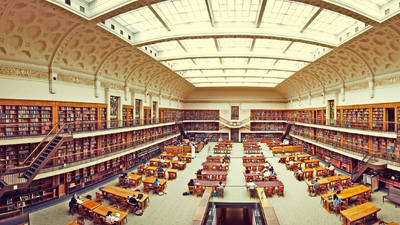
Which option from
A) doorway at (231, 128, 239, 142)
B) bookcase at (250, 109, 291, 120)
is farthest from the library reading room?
Result: doorway at (231, 128, 239, 142)

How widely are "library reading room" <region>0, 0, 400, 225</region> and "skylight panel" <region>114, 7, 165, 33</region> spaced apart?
0.29 ft

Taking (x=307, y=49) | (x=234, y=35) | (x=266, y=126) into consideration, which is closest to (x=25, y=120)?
(x=234, y=35)

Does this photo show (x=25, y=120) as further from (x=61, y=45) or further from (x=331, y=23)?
(x=331, y=23)

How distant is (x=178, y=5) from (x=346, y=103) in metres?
14.4

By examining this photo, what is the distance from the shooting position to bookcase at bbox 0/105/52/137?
8.21 metres

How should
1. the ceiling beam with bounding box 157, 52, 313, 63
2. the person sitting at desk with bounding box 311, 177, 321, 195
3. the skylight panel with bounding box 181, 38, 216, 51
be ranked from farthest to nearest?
the ceiling beam with bounding box 157, 52, 313, 63 → the skylight panel with bounding box 181, 38, 216, 51 → the person sitting at desk with bounding box 311, 177, 321, 195

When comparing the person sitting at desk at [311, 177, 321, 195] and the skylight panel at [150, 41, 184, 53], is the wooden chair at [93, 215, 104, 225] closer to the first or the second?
the person sitting at desk at [311, 177, 321, 195]

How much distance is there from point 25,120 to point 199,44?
1047cm

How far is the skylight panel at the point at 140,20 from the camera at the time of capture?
9.31 metres

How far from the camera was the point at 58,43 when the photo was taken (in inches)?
362

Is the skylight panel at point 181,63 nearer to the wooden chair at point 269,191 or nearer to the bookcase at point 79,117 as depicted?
the bookcase at point 79,117

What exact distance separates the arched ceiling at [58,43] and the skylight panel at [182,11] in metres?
2.94

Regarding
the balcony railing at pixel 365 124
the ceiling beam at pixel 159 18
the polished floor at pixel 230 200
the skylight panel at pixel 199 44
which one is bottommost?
the polished floor at pixel 230 200

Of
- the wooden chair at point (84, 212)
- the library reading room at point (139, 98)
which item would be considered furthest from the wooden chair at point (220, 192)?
the wooden chair at point (84, 212)
